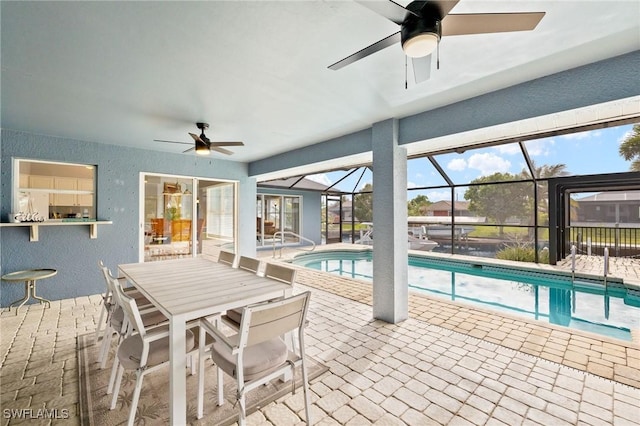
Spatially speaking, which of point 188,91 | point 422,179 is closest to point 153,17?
point 188,91

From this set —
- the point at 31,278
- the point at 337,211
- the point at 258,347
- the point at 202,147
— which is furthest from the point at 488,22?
the point at 337,211

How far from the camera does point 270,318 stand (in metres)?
1.56

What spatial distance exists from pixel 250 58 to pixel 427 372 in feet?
9.85

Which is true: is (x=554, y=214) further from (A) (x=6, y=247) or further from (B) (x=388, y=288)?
(A) (x=6, y=247)

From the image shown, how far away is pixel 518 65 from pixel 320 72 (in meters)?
1.64

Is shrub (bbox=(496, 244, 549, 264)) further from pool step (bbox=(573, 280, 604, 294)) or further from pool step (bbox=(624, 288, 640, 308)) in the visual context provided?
pool step (bbox=(624, 288, 640, 308))

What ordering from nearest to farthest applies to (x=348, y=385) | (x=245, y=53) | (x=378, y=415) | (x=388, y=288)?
(x=378, y=415) < (x=245, y=53) < (x=348, y=385) < (x=388, y=288)

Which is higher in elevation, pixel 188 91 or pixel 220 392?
pixel 188 91

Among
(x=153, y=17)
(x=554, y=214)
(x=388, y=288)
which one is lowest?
(x=388, y=288)

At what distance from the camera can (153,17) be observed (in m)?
1.63

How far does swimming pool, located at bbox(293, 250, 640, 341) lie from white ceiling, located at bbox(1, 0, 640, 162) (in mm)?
3691

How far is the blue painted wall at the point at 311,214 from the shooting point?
1095 cm

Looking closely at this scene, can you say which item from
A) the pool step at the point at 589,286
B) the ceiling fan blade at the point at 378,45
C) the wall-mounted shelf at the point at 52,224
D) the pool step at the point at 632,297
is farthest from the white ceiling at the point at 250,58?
the pool step at the point at 589,286

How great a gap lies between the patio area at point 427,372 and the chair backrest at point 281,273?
0.81 metres
